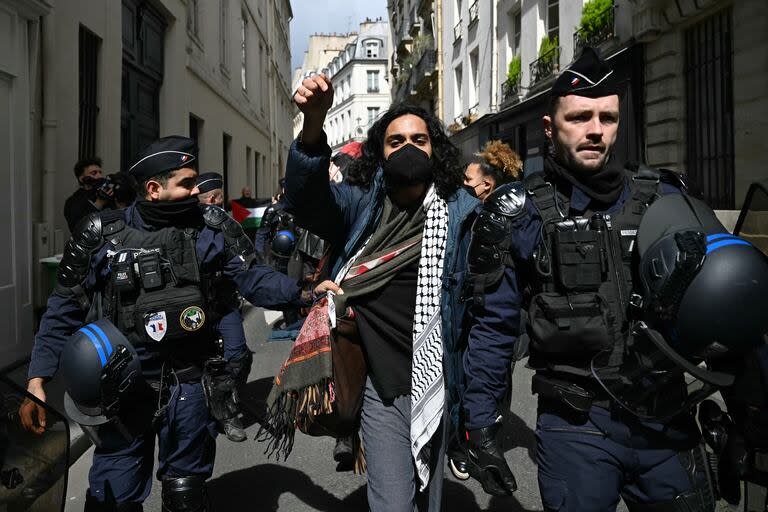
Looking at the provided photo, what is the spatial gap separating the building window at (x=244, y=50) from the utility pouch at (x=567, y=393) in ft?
66.7

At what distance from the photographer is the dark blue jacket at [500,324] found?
84.7 inches

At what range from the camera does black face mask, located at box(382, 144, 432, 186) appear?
2473 millimetres

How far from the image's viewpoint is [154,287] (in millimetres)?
2729

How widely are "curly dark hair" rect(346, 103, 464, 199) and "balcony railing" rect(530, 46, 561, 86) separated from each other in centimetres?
1212

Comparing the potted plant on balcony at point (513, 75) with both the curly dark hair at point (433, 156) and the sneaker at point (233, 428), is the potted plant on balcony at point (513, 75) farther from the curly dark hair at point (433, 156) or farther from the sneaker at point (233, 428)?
the sneaker at point (233, 428)

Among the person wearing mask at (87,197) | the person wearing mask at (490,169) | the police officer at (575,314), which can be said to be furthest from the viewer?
the person wearing mask at (87,197)

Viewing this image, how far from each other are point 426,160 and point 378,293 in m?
0.52

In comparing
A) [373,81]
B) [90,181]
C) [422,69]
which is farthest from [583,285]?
[373,81]

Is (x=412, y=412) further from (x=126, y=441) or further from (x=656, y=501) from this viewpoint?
(x=126, y=441)

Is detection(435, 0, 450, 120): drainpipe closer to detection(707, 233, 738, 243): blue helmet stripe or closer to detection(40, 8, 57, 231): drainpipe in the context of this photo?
detection(40, 8, 57, 231): drainpipe

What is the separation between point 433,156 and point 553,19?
13.4 metres

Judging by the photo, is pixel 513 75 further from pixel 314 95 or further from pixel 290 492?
pixel 314 95

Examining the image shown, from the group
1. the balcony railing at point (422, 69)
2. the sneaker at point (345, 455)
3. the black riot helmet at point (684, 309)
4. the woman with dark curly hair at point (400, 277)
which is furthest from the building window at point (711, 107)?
the balcony railing at point (422, 69)

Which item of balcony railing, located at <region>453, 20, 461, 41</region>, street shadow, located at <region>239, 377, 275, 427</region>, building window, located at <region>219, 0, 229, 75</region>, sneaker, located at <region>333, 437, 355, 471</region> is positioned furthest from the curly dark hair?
balcony railing, located at <region>453, 20, 461, 41</region>
